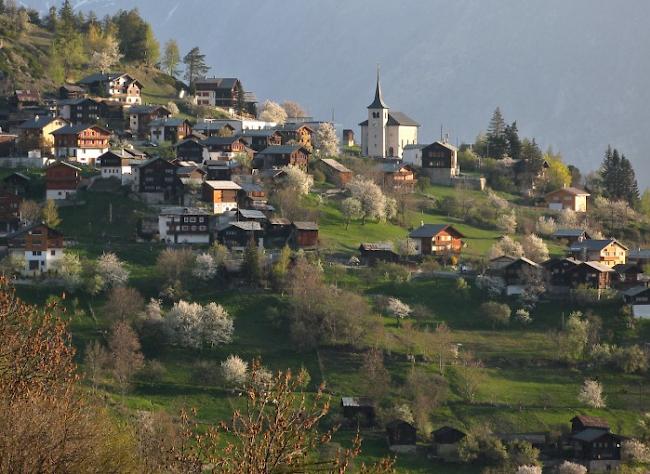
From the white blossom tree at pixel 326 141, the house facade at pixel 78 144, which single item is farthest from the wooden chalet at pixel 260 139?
the house facade at pixel 78 144

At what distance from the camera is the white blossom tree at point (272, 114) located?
117188 millimetres

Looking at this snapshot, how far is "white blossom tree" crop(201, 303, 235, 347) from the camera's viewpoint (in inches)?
2594

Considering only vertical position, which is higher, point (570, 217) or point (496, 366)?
point (570, 217)

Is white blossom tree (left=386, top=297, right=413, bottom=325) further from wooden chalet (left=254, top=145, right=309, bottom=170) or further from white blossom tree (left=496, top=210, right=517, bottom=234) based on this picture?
wooden chalet (left=254, top=145, right=309, bottom=170)

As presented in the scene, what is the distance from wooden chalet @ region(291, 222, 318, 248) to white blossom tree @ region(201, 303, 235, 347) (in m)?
12.3

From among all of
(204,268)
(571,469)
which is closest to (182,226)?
(204,268)

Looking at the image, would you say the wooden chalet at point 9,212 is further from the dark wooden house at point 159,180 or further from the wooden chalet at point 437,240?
the wooden chalet at point 437,240

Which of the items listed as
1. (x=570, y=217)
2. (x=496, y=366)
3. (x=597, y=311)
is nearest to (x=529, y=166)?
(x=570, y=217)

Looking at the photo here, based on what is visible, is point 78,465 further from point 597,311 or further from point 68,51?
point 68,51

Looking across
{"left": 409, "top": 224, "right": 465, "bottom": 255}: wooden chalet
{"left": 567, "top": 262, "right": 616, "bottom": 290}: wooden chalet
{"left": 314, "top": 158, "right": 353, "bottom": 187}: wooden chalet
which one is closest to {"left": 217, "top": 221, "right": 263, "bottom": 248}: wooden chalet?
{"left": 409, "top": 224, "right": 465, "bottom": 255}: wooden chalet

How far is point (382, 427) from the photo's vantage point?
59812mm

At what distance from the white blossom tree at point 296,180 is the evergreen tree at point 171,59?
38427 mm

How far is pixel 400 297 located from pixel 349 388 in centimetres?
1099

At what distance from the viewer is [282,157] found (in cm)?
9388
